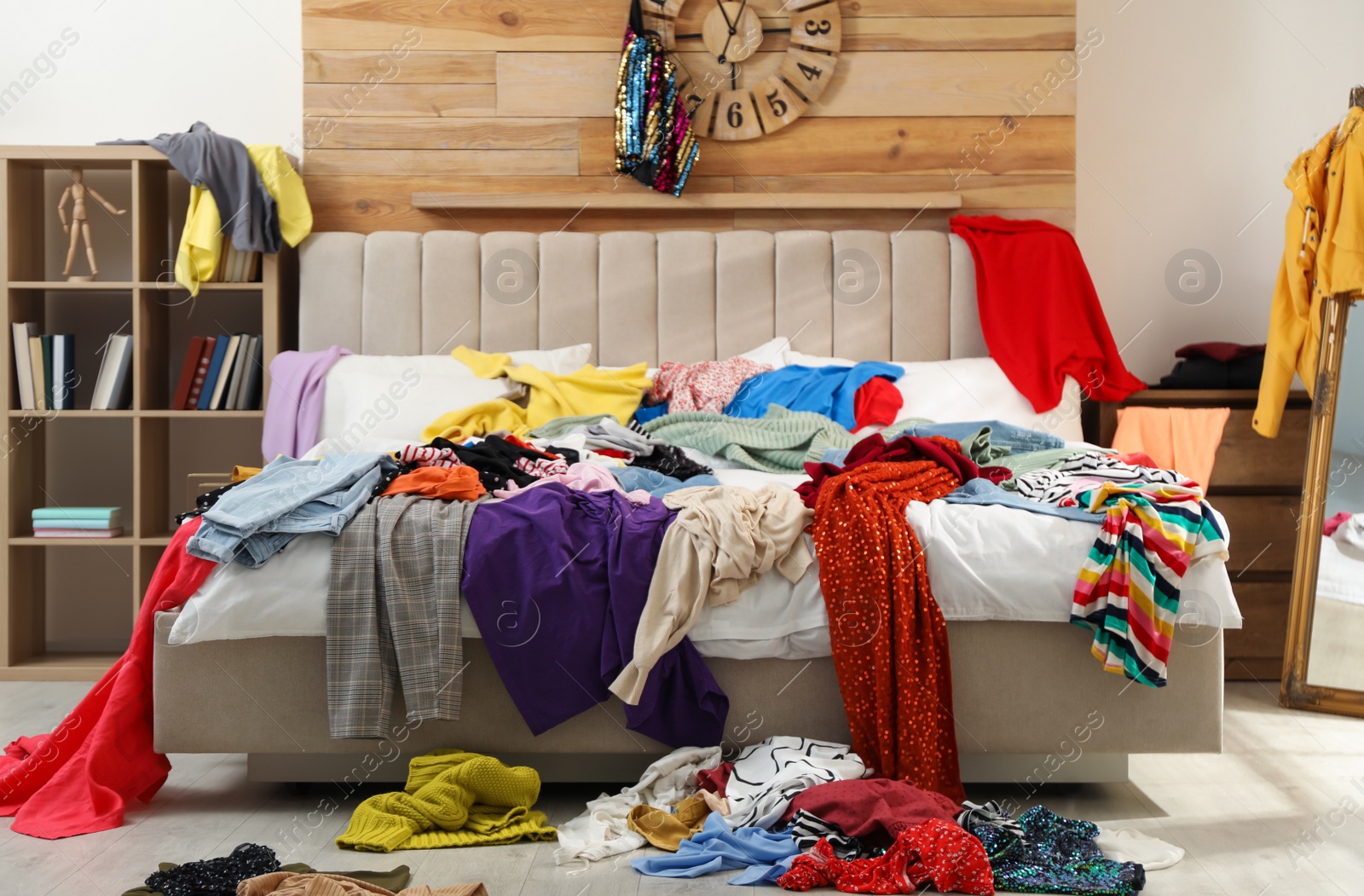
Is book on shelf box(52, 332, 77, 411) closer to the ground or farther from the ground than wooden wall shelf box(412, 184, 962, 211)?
closer to the ground

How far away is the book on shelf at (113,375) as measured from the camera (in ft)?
11.9

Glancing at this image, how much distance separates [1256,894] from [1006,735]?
19.7 inches

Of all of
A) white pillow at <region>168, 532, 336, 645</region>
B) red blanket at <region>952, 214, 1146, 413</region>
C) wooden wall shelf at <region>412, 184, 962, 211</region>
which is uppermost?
wooden wall shelf at <region>412, 184, 962, 211</region>

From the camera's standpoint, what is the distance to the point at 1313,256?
3.38m

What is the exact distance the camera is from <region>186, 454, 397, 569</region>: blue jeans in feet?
6.90

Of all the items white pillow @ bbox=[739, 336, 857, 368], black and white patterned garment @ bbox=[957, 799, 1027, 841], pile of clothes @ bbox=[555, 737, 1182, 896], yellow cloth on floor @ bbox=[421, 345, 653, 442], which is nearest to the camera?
pile of clothes @ bbox=[555, 737, 1182, 896]

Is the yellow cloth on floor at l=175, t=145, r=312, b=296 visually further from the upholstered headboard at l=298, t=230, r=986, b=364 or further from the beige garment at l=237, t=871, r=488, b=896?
the beige garment at l=237, t=871, r=488, b=896

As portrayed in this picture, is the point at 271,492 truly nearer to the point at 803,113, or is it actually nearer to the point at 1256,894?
the point at 1256,894

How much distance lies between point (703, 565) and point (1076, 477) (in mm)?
912

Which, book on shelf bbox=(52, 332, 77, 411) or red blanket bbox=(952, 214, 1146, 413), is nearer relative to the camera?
book on shelf bbox=(52, 332, 77, 411)

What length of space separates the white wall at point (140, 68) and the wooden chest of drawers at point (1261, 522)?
3429 millimetres

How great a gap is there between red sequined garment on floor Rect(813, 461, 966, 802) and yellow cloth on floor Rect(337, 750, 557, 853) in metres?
0.65

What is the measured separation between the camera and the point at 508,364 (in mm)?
3633

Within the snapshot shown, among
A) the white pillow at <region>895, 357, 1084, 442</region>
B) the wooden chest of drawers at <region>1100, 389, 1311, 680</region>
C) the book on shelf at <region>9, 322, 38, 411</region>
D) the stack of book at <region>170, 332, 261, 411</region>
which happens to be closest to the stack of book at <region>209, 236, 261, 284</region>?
the stack of book at <region>170, 332, 261, 411</region>
